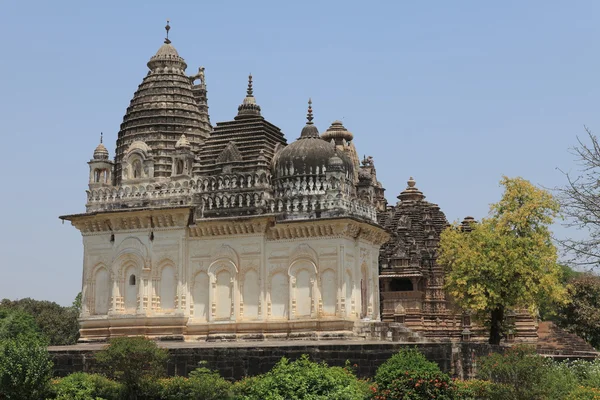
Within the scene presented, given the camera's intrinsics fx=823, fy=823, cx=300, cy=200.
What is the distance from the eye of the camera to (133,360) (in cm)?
2331

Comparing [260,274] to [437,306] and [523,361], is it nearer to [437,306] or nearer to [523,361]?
[523,361]

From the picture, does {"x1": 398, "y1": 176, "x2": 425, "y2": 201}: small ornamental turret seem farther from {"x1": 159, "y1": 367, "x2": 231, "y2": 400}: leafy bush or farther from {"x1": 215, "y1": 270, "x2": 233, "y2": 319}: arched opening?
{"x1": 159, "y1": 367, "x2": 231, "y2": 400}: leafy bush

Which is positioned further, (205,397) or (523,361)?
(205,397)

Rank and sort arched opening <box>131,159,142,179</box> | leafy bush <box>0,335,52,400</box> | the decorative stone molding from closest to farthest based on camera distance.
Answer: leafy bush <box>0,335,52,400</box> < the decorative stone molding < arched opening <box>131,159,142,179</box>

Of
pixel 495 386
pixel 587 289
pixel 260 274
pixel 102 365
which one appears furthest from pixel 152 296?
pixel 587 289

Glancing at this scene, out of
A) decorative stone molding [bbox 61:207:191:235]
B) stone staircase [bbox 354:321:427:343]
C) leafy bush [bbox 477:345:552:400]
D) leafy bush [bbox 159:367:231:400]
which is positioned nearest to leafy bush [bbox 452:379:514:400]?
leafy bush [bbox 477:345:552:400]

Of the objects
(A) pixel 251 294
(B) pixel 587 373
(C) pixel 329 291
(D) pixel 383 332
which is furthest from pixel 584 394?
(A) pixel 251 294

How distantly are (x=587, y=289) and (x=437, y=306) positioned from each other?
31.2 ft

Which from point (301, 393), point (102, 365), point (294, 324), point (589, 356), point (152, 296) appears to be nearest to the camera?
point (301, 393)

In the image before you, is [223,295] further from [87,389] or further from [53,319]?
[53,319]

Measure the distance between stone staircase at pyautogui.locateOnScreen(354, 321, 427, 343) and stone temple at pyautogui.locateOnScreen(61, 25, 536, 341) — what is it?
0.31 feet

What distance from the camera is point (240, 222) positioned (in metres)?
31.8

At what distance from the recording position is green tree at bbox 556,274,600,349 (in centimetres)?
4681

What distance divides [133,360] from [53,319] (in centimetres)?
3233
